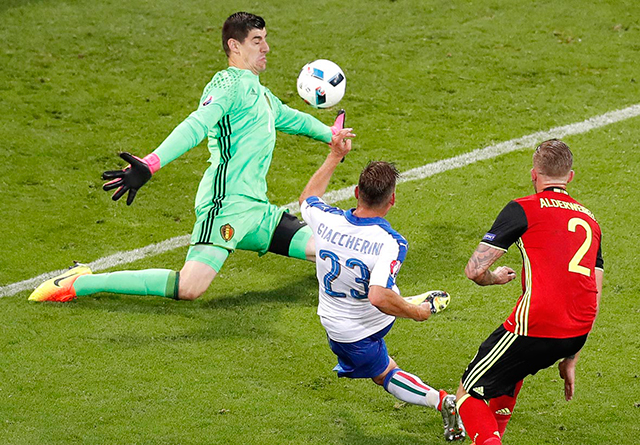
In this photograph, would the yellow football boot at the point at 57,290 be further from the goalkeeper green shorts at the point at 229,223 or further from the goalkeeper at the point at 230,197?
the goalkeeper green shorts at the point at 229,223

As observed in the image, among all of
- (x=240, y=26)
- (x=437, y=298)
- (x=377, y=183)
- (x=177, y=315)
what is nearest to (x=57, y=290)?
(x=177, y=315)

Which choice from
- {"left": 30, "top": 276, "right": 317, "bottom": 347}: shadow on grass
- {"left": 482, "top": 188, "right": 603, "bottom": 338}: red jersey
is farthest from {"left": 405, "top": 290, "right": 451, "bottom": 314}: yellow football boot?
{"left": 482, "top": 188, "right": 603, "bottom": 338}: red jersey

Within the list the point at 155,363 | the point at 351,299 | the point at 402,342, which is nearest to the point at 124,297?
the point at 155,363

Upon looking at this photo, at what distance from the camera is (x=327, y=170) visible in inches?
227

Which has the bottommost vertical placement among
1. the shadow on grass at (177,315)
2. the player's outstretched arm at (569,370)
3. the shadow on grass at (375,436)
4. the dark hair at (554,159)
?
the shadow on grass at (375,436)

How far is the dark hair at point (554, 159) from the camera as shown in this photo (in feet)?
15.7

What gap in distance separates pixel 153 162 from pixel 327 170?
109 centimetres

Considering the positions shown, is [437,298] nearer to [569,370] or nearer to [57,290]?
[569,370]

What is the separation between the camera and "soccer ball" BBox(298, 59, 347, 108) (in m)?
7.50

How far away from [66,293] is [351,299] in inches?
111

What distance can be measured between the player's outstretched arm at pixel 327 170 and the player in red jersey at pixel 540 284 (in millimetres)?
1271

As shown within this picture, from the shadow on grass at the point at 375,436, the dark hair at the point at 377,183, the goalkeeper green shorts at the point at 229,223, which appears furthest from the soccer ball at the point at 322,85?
the shadow on grass at the point at 375,436

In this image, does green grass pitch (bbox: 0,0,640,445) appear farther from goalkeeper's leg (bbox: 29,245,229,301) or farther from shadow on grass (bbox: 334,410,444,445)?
goalkeeper's leg (bbox: 29,245,229,301)

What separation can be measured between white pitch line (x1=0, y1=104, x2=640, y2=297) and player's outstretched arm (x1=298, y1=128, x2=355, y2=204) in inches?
105
